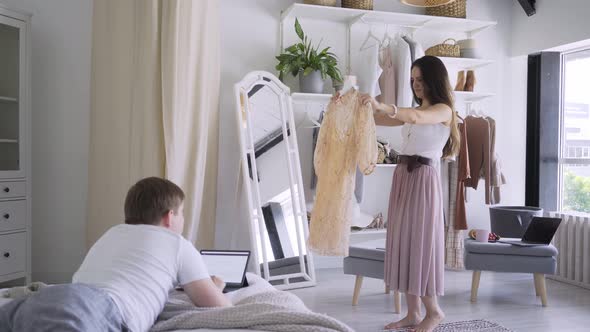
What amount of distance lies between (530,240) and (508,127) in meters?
1.63

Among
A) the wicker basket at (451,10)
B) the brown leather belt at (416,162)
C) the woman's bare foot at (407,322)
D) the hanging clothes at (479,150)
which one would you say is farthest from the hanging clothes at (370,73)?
the woman's bare foot at (407,322)

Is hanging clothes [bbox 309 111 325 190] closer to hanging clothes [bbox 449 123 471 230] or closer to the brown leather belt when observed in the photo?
hanging clothes [bbox 449 123 471 230]

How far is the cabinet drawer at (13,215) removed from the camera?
3.29m

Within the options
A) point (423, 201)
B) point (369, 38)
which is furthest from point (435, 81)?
point (369, 38)

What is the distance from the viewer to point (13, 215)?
3367mm

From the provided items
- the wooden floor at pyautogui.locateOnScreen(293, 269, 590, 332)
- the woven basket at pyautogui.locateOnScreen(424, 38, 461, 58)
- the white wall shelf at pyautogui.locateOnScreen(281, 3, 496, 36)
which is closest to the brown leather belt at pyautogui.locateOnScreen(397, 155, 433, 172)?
the wooden floor at pyautogui.locateOnScreen(293, 269, 590, 332)

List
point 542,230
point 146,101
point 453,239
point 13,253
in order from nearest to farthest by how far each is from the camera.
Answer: point 146,101
point 13,253
point 542,230
point 453,239

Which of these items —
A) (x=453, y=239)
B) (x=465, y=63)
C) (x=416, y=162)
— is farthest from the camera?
(x=465, y=63)

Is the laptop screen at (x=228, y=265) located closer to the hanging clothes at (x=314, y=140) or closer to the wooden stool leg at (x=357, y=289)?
the wooden stool leg at (x=357, y=289)

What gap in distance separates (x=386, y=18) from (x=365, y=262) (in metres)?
2.23

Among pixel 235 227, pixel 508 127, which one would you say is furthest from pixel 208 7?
pixel 508 127

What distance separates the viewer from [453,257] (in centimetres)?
440

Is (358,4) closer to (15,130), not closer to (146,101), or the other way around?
(146,101)

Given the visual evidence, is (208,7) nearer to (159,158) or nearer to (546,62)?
(159,158)
